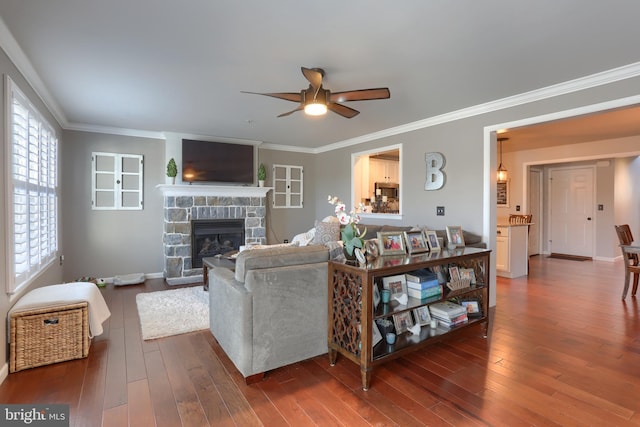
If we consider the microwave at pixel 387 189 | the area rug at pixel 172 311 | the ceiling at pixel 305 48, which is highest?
the ceiling at pixel 305 48

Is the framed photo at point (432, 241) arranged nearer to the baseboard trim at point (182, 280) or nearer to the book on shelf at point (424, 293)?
the book on shelf at point (424, 293)

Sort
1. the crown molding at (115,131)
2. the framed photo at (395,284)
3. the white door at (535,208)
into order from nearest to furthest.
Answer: the framed photo at (395,284), the crown molding at (115,131), the white door at (535,208)

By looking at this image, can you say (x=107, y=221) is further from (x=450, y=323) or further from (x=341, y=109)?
(x=450, y=323)

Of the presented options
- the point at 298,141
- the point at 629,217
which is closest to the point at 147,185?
the point at 298,141

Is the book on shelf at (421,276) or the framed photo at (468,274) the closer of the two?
the book on shelf at (421,276)

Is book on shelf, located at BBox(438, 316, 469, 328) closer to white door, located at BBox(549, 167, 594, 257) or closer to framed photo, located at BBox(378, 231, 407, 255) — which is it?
framed photo, located at BBox(378, 231, 407, 255)

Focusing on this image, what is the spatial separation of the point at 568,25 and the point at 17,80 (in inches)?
165

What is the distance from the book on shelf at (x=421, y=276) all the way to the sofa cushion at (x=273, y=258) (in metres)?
0.77

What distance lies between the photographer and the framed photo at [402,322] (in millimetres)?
2607

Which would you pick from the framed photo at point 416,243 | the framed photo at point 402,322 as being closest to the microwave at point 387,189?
the framed photo at point 416,243

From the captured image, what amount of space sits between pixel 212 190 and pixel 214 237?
0.83 m

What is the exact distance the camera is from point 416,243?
9.59 feet

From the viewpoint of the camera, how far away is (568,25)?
84.3 inches

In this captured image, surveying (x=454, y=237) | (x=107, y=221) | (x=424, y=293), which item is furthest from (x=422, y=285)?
(x=107, y=221)
